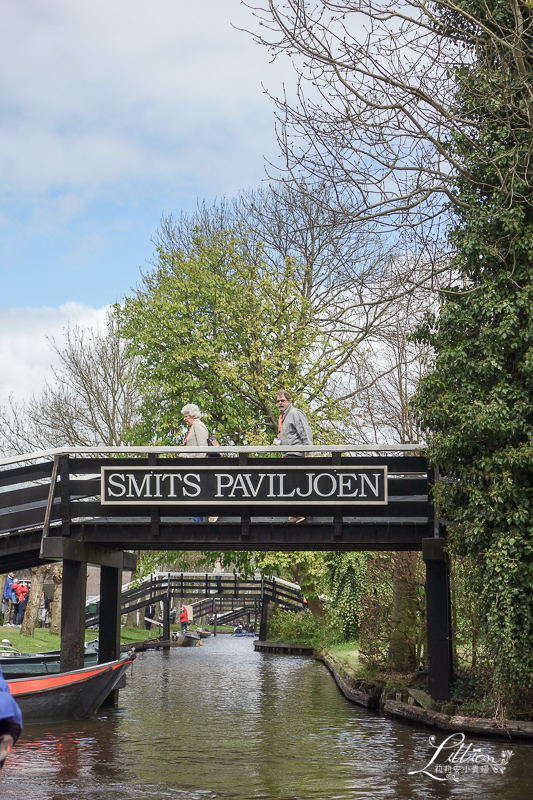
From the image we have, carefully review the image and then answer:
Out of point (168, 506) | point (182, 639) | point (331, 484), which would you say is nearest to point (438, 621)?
point (331, 484)

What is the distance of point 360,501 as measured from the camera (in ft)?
39.3

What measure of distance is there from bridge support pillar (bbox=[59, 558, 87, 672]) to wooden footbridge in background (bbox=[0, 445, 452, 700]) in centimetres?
1

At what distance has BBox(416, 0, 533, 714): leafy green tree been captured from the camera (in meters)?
10.3

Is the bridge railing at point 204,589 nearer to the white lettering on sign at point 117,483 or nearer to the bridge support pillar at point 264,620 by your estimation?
the bridge support pillar at point 264,620

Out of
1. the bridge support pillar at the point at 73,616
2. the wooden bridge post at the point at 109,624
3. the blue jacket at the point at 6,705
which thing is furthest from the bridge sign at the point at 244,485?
the blue jacket at the point at 6,705

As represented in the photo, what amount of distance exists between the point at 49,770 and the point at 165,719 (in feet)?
14.0

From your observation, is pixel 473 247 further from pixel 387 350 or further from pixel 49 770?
pixel 387 350

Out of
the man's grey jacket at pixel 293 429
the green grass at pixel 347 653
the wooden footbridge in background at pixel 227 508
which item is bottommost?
the green grass at pixel 347 653

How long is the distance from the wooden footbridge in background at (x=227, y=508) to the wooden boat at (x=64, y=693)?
0.48 meters

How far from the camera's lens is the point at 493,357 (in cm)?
1091

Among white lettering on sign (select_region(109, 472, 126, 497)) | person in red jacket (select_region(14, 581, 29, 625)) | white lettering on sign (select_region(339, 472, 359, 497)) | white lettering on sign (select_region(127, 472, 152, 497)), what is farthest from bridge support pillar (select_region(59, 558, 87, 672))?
person in red jacket (select_region(14, 581, 29, 625))

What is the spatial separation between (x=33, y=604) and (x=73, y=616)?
45.5 feet

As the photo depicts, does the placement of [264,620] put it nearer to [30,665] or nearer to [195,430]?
[30,665]

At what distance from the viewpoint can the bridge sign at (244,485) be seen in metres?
12.0
